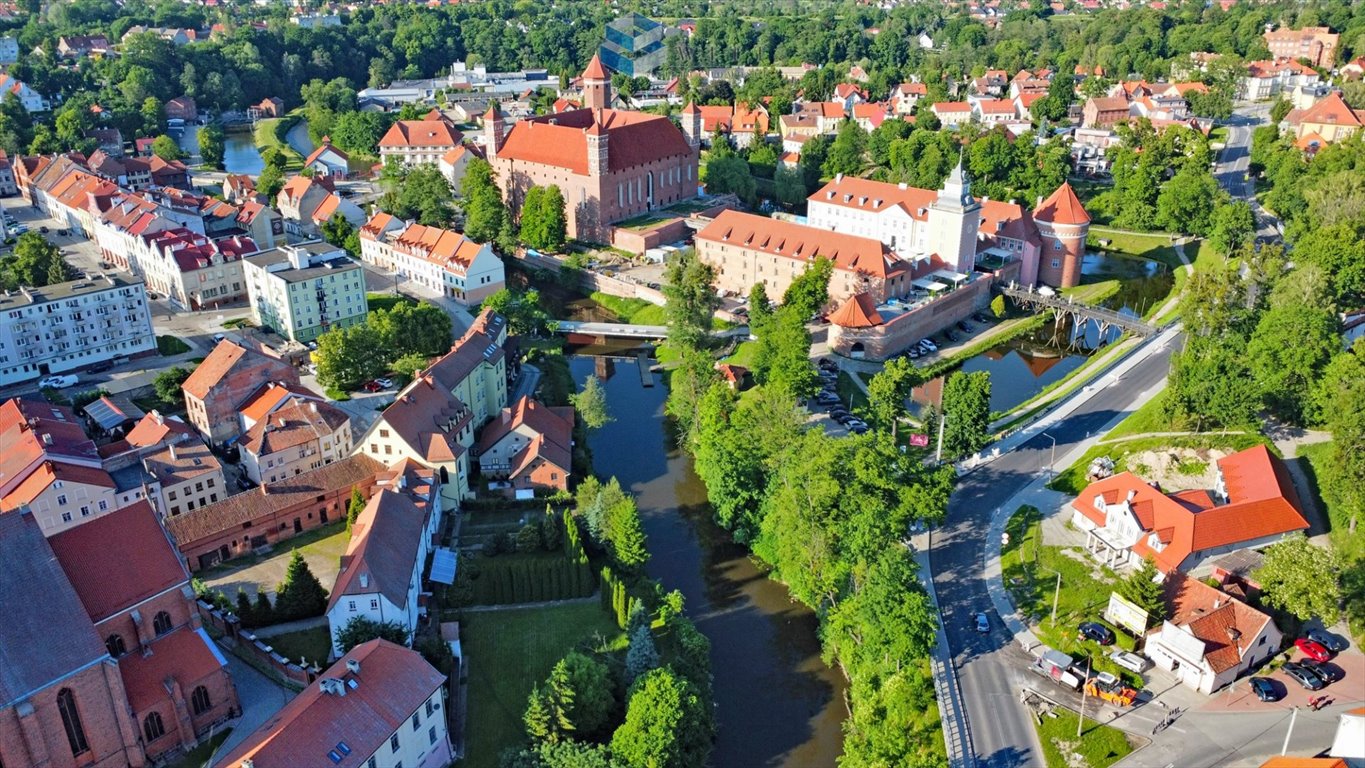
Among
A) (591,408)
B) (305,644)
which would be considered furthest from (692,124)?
(305,644)

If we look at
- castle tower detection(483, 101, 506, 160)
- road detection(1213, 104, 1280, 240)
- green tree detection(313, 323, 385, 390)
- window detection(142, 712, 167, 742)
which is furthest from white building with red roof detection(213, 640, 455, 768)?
road detection(1213, 104, 1280, 240)

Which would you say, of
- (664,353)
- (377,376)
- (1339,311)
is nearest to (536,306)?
(664,353)

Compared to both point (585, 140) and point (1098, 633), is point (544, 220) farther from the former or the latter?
point (1098, 633)

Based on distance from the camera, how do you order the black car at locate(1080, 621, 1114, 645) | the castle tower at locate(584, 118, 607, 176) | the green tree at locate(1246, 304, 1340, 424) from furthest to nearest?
the castle tower at locate(584, 118, 607, 176), the green tree at locate(1246, 304, 1340, 424), the black car at locate(1080, 621, 1114, 645)

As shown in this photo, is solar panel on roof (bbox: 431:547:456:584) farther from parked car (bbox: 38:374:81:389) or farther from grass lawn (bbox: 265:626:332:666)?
parked car (bbox: 38:374:81:389)

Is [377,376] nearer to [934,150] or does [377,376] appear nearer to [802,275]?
[802,275]
